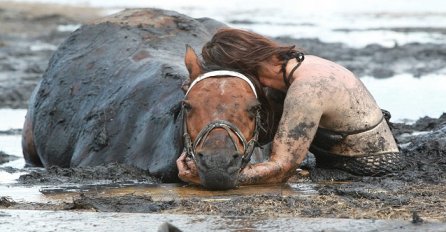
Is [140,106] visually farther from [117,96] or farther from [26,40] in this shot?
[26,40]

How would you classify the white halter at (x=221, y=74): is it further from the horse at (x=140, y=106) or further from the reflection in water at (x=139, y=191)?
the reflection in water at (x=139, y=191)

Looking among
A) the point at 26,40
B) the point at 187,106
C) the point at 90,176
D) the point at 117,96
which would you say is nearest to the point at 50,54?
the point at 26,40

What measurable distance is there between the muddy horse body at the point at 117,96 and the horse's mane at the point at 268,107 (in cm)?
64

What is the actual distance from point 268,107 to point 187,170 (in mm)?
626

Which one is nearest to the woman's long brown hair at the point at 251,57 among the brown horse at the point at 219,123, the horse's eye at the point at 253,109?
the brown horse at the point at 219,123

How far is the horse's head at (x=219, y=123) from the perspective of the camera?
591cm

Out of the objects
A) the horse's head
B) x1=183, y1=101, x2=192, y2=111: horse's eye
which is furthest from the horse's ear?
x1=183, y1=101, x2=192, y2=111: horse's eye

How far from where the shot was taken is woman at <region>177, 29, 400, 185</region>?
6.44 meters

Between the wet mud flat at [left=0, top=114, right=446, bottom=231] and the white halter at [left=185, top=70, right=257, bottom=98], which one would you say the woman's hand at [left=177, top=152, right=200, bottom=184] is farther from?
the white halter at [left=185, top=70, right=257, bottom=98]

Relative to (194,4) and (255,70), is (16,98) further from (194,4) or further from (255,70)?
(194,4)

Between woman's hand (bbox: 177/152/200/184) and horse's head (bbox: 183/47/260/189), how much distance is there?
0.58ft

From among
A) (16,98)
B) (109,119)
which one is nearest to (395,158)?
(109,119)

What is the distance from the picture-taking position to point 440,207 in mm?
5520

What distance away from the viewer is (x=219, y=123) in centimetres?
603
